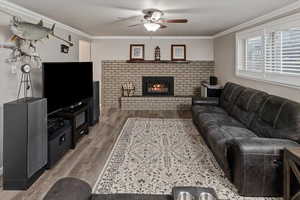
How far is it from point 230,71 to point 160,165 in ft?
12.4

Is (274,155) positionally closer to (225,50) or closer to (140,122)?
(140,122)

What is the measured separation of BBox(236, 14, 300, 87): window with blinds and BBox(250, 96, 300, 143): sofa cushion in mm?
371

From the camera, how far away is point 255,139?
110 inches

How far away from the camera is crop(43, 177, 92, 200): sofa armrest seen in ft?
5.23

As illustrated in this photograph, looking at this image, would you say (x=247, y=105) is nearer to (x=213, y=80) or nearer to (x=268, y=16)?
(x=268, y=16)

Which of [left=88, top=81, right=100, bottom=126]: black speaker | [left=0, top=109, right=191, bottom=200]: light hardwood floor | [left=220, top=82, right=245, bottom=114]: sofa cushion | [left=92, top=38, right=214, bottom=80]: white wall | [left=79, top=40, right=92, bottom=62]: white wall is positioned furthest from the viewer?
[left=92, top=38, right=214, bottom=80]: white wall

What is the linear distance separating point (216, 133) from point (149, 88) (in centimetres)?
486

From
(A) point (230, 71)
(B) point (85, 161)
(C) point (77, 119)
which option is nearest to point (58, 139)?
(B) point (85, 161)

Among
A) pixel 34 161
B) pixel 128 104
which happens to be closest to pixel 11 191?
pixel 34 161

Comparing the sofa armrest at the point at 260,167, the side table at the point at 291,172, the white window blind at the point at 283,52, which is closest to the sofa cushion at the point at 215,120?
the white window blind at the point at 283,52

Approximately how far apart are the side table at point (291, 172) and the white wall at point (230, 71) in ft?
4.26

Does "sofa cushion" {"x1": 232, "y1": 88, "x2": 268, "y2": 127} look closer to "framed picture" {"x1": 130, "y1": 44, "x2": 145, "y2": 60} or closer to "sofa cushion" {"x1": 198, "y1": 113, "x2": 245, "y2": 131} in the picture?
"sofa cushion" {"x1": 198, "y1": 113, "x2": 245, "y2": 131}

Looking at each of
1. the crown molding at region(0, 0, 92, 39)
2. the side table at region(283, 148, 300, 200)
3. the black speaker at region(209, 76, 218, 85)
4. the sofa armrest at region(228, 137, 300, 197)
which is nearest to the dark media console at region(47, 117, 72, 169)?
the crown molding at region(0, 0, 92, 39)

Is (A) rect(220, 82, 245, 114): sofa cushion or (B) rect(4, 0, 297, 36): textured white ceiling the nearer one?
(B) rect(4, 0, 297, 36): textured white ceiling
